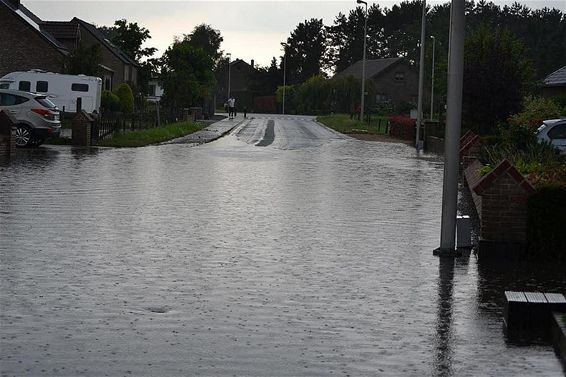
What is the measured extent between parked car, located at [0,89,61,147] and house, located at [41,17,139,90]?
36.8 metres

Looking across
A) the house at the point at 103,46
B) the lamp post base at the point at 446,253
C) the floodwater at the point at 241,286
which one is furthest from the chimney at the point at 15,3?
the lamp post base at the point at 446,253

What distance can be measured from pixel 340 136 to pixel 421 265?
45.4m

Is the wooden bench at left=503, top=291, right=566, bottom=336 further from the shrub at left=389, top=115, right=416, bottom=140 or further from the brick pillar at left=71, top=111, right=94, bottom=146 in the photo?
the shrub at left=389, top=115, right=416, bottom=140

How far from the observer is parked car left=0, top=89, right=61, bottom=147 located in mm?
34125

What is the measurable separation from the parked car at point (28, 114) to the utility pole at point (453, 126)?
2244 cm

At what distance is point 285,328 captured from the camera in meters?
9.14

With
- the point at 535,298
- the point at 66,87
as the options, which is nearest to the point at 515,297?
the point at 535,298

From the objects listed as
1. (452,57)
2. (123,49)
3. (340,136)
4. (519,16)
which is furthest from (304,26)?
(452,57)

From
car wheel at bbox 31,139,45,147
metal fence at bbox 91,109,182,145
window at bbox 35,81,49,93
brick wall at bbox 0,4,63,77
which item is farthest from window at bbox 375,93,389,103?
car wheel at bbox 31,139,45,147

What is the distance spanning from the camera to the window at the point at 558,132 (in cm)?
2602

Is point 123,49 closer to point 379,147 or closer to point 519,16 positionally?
point 379,147

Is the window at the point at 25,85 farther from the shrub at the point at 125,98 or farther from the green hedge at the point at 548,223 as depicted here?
the green hedge at the point at 548,223

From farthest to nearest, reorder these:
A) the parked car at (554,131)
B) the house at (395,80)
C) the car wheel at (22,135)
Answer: the house at (395,80) < the car wheel at (22,135) < the parked car at (554,131)

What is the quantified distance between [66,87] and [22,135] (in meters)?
19.2
